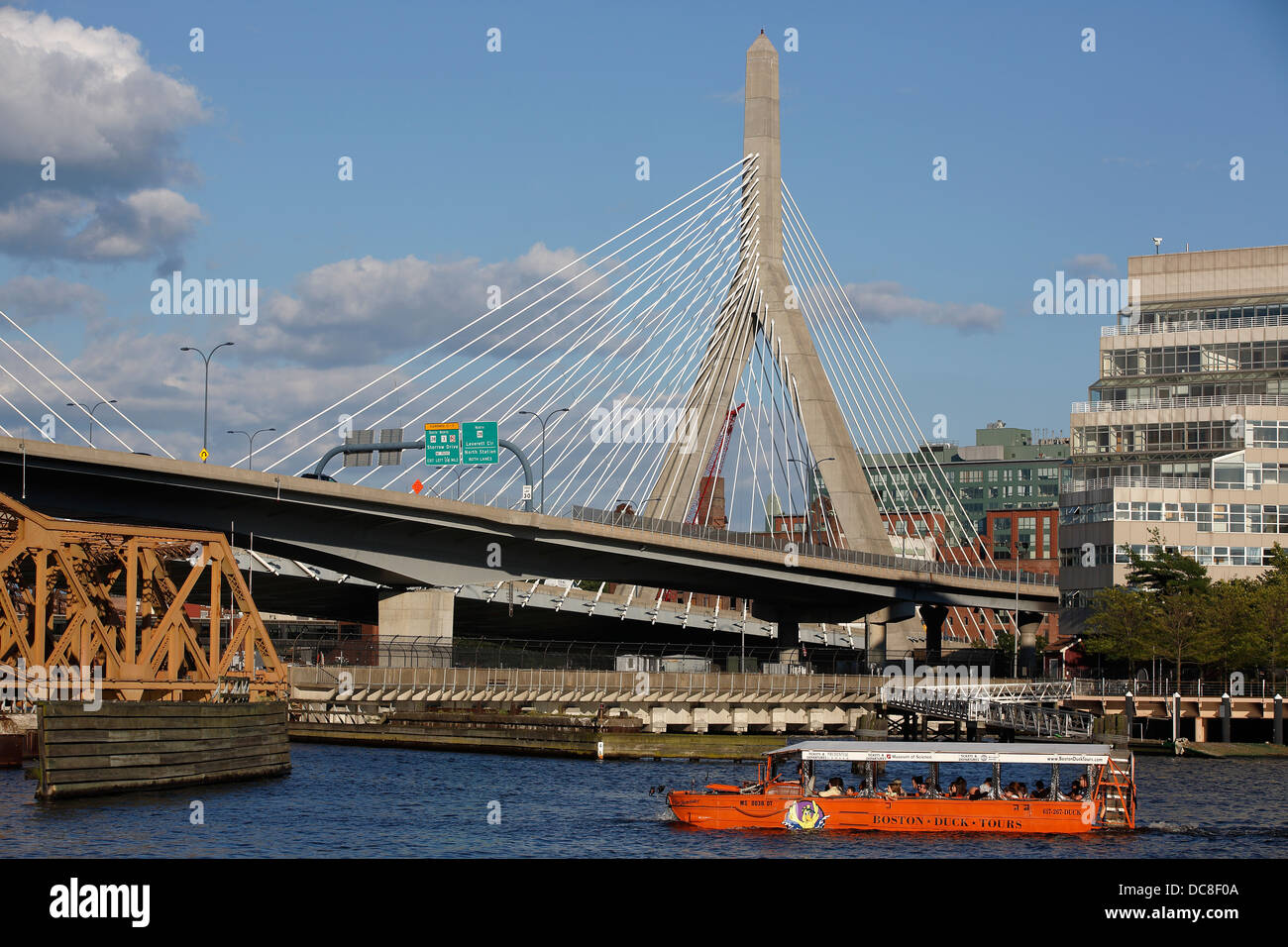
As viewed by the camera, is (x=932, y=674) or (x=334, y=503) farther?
(x=932, y=674)

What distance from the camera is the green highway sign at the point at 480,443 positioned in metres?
95.6

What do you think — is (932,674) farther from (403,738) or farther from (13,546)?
(13,546)

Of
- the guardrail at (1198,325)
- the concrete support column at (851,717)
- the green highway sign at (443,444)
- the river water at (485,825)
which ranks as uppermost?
the guardrail at (1198,325)

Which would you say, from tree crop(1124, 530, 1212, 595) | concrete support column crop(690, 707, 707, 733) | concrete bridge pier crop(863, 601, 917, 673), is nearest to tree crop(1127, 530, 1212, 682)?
tree crop(1124, 530, 1212, 595)

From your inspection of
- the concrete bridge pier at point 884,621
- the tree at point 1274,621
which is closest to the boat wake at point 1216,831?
the tree at point 1274,621

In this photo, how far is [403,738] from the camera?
248 feet

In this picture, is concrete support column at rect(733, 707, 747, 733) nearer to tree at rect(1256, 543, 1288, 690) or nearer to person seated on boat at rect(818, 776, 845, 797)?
tree at rect(1256, 543, 1288, 690)

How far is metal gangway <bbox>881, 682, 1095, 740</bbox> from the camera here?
250ft

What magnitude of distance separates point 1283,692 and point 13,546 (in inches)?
2678

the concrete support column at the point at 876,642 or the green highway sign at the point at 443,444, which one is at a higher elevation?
the green highway sign at the point at 443,444

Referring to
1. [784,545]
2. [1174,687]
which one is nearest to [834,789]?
[1174,687]

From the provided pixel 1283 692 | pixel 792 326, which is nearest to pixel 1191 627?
pixel 1283 692

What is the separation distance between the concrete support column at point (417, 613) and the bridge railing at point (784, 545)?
9.55 metres

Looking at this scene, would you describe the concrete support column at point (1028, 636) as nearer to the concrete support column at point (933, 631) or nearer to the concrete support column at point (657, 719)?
the concrete support column at point (933, 631)
